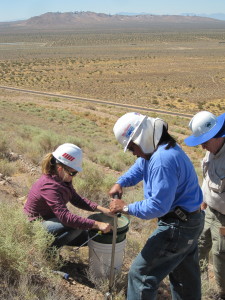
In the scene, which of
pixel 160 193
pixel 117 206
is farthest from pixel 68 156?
pixel 160 193

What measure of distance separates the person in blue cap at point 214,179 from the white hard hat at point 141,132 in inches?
26.6

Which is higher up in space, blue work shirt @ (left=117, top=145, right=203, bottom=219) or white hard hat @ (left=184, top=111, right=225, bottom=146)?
white hard hat @ (left=184, top=111, right=225, bottom=146)

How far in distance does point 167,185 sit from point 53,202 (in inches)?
53.4

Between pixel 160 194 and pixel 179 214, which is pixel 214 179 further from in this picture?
pixel 160 194

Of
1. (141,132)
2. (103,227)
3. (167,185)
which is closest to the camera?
(167,185)

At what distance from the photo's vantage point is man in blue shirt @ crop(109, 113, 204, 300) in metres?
2.85

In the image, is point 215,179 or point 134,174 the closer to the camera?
point 134,174

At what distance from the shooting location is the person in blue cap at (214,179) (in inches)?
138

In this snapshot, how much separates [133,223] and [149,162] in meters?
3.21

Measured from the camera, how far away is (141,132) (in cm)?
292

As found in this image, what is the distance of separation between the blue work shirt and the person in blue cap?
57 centimetres

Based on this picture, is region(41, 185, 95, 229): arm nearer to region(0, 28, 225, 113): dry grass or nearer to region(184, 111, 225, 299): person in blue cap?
region(184, 111, 225, 299): person in blue cap

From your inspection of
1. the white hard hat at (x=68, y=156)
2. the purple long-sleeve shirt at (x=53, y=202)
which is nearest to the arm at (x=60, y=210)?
the purple long-sleeve shirt at (x=53, y=202)

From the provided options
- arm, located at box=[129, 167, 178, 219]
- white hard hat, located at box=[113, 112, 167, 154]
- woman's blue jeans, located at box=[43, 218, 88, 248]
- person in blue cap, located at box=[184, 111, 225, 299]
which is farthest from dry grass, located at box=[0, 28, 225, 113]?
arm, located at box=[129, 167, 178, 219]
